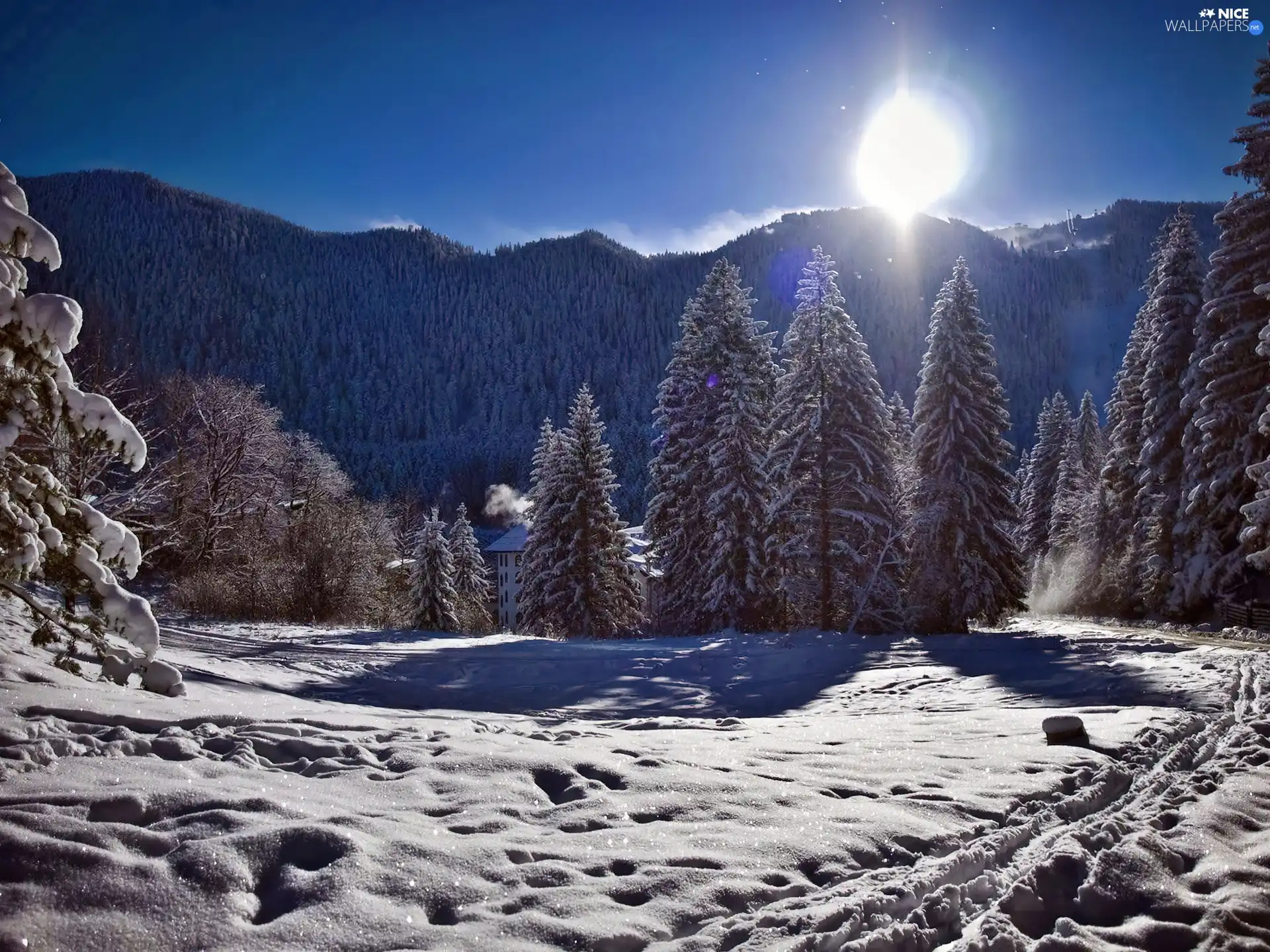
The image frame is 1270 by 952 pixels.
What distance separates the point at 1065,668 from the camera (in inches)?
483

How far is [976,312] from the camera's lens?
26500mm

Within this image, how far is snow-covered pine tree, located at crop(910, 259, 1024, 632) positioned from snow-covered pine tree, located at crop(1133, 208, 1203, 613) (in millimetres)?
4910

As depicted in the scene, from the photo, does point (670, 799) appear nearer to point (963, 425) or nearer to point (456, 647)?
point (456, 647)

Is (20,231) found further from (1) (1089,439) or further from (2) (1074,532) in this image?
(1) (1089,439)

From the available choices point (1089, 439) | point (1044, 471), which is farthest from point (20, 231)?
point (1089, 439)

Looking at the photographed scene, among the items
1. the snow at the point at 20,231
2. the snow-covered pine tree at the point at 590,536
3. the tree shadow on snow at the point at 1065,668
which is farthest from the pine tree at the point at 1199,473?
the snow at the point at 20,231

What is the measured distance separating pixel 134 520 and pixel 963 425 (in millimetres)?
26877

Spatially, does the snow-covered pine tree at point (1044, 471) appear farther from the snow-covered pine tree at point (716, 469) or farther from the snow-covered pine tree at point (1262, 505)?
the snow-covered pine tree at point (1262, 505)

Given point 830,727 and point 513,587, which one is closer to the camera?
point 830,727

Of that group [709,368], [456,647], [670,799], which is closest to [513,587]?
[709,368]

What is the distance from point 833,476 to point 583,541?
415 inches

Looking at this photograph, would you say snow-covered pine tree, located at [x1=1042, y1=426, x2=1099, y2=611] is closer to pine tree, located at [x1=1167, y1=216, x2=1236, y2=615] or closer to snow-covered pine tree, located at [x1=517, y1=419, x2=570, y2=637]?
pine tree, located at [x1=1167, y1=216, x2=1236, y2=615]

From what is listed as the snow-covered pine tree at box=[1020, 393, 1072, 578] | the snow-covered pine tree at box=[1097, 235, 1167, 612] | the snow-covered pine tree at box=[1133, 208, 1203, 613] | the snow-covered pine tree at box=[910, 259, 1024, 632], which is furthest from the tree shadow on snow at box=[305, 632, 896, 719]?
the snow-covered pine tree at box=[1020, 393, 1072, 578]

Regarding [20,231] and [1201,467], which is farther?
[1201,467]
